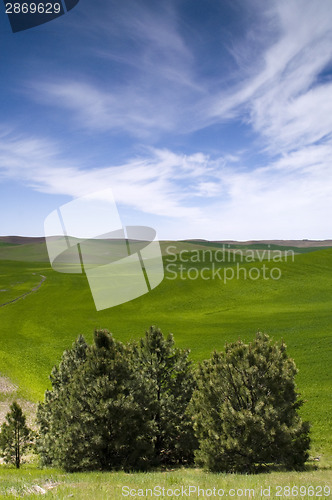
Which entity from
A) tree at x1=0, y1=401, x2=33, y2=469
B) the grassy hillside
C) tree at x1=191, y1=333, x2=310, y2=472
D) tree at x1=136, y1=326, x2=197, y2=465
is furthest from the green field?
tree at x1=0, y1=401, x2=33, y2=469

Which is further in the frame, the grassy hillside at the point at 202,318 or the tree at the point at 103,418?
the grassy hillside at the point at 202,318

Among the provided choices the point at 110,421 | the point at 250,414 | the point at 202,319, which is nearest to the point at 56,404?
the point at 110,421

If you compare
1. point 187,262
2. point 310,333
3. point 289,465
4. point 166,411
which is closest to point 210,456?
point 289,465

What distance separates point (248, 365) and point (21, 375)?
39.6 metres

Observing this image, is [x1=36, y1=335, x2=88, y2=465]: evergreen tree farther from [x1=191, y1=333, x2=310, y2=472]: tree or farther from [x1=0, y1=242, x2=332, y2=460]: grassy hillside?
[x1=0, y1=242, x2=332, y2=460]: grassy hillside

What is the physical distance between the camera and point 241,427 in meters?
20.5

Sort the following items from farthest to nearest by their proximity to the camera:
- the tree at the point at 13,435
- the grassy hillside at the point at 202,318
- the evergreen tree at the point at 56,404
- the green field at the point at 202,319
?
the grassy hillside at the point at 202,318 → the green field at the point at 202,319 → the tree at the point at 13,435 → the evergreen tree at the point at 56,404

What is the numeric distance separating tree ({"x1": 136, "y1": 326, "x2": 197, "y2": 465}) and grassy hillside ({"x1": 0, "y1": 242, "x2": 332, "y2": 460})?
1161cm

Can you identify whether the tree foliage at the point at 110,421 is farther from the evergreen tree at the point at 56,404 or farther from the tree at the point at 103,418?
the evergreen tree at the point at 56,404

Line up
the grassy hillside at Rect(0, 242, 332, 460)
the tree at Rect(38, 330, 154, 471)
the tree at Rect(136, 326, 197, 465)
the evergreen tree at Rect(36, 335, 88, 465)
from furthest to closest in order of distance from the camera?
the grassy hillside at Rect(0, 242, 332, 460) → the tree at Rect(136, 326, 197, 465) → the evergreen tree at Rect(36, 335, 88, 465) → the tree at Rect(38, 330, 154, 471)

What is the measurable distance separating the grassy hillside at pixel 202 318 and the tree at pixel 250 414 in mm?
10127

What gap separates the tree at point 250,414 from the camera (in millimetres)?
20219

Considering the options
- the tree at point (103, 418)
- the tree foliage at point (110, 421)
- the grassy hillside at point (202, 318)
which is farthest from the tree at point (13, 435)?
the grassy hillside at point (202, 318)

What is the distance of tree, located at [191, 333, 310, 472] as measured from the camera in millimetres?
20219
